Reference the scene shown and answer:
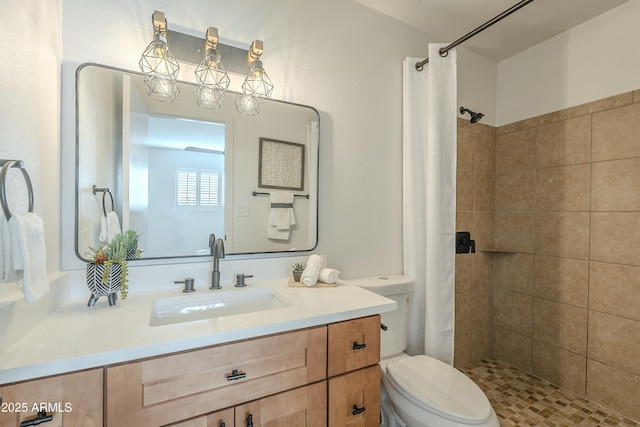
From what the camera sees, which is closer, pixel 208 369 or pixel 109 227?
pixel 208 369

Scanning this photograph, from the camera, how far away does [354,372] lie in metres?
1.07

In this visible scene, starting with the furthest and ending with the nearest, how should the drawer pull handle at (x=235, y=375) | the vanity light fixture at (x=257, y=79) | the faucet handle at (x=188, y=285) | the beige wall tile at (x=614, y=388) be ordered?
1. the beige wall tile at (x=614, y=388)
2. the vanity light fixture at (x=257, y=79)
3. the faucet handle at (x=188, y=285)
4. the drawer pull handle at (x=235, y=375)

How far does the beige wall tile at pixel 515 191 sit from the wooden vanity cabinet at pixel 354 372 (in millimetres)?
1712

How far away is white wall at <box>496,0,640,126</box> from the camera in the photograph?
1.68m

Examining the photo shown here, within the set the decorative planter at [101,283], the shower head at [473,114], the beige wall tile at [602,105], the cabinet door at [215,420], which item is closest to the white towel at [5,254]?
the decorative planter at [101,283]

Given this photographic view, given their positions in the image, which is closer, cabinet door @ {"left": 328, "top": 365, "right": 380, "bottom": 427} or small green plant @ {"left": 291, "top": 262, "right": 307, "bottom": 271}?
cabinet door @ {"left": 328, "top": 365, "right": 380, "bottom": 427}

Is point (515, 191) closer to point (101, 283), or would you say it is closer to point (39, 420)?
point (101, 283)

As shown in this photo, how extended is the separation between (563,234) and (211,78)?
7.64 ft

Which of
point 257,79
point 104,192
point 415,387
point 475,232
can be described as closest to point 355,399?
point 415,387

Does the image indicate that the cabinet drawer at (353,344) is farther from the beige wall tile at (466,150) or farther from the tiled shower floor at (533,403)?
the beige wall tile at (466,150)

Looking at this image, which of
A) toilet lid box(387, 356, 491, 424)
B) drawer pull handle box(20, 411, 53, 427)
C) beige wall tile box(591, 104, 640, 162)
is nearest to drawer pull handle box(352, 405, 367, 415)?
toilet lid box(387, 356, 491, 424)

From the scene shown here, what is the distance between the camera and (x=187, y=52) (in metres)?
1.30

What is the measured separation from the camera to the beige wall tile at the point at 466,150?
2139 millimetres

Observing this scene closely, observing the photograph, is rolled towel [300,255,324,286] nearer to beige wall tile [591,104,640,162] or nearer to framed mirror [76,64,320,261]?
framed mirror [76,64,320,261]
